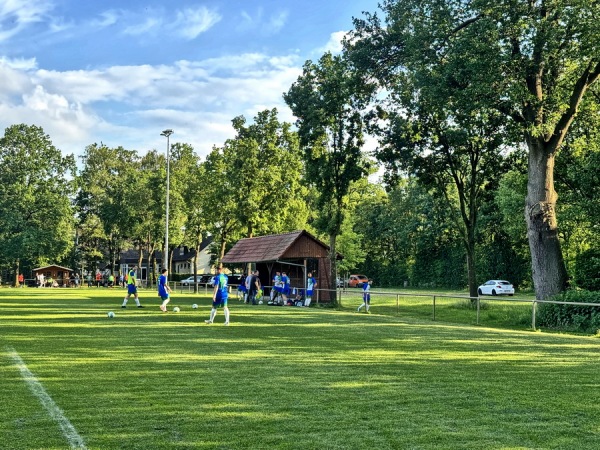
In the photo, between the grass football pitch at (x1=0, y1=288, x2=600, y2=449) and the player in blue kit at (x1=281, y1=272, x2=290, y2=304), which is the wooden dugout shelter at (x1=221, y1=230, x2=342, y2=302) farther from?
the grass football pitch at (x1=0, y1=288, x2=600, y2=449)

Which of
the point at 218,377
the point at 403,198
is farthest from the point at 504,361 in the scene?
the point at 403,198

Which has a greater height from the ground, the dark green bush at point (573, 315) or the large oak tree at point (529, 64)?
the large oak tree at point (529, 64)

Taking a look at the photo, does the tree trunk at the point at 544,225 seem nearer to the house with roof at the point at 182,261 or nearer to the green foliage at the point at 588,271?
the green foliage at the point at 588,271

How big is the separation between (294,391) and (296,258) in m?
27.7

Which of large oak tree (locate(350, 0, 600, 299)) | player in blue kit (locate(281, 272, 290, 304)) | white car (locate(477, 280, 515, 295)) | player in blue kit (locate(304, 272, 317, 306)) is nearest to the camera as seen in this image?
large oak tree (locate(350, 0, 600, 299))

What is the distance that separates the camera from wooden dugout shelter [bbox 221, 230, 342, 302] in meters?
35.9

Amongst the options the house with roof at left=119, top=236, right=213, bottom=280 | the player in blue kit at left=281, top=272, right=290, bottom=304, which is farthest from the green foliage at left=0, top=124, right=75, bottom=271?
the player in blue kit at left=281, top=272, right=290, bottom=304

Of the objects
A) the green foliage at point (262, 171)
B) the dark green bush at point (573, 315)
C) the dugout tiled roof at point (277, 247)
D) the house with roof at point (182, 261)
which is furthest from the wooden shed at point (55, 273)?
the dark green bush at point (573, 315)

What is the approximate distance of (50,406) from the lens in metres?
7.62

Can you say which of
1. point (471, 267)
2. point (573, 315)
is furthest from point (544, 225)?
point (471, 267)

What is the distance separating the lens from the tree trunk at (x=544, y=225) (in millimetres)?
23766

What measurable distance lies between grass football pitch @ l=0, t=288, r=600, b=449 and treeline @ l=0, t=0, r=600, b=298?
10084 millimetres

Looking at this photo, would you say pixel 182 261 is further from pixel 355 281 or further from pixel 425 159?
pixel 425 159

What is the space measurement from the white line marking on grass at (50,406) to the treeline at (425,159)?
16994 mm
